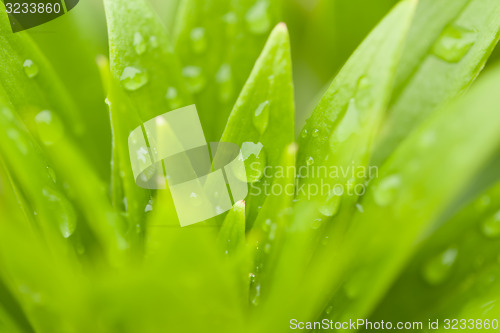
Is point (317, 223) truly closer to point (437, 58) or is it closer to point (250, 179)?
point (250, 179)

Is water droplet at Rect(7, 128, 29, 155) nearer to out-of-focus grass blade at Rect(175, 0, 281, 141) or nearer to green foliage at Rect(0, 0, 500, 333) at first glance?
green foliage at Rect(0, 0, 500, 333)

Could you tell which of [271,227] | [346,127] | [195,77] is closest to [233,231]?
[271,227]

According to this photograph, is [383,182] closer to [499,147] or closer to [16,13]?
[499,147]

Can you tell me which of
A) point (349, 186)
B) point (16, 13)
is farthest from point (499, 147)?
point (16, 13)

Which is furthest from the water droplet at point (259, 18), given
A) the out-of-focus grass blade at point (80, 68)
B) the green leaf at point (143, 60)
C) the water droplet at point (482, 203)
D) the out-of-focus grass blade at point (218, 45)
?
the water droplet at point (482, 203)

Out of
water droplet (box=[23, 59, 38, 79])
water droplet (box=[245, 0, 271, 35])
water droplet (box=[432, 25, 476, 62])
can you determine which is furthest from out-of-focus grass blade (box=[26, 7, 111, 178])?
water droplet (box=[432, 25, 476, 62])

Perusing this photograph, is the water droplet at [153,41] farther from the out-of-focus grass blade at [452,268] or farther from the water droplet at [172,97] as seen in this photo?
the out-of-focus grass blade at [452,268]
